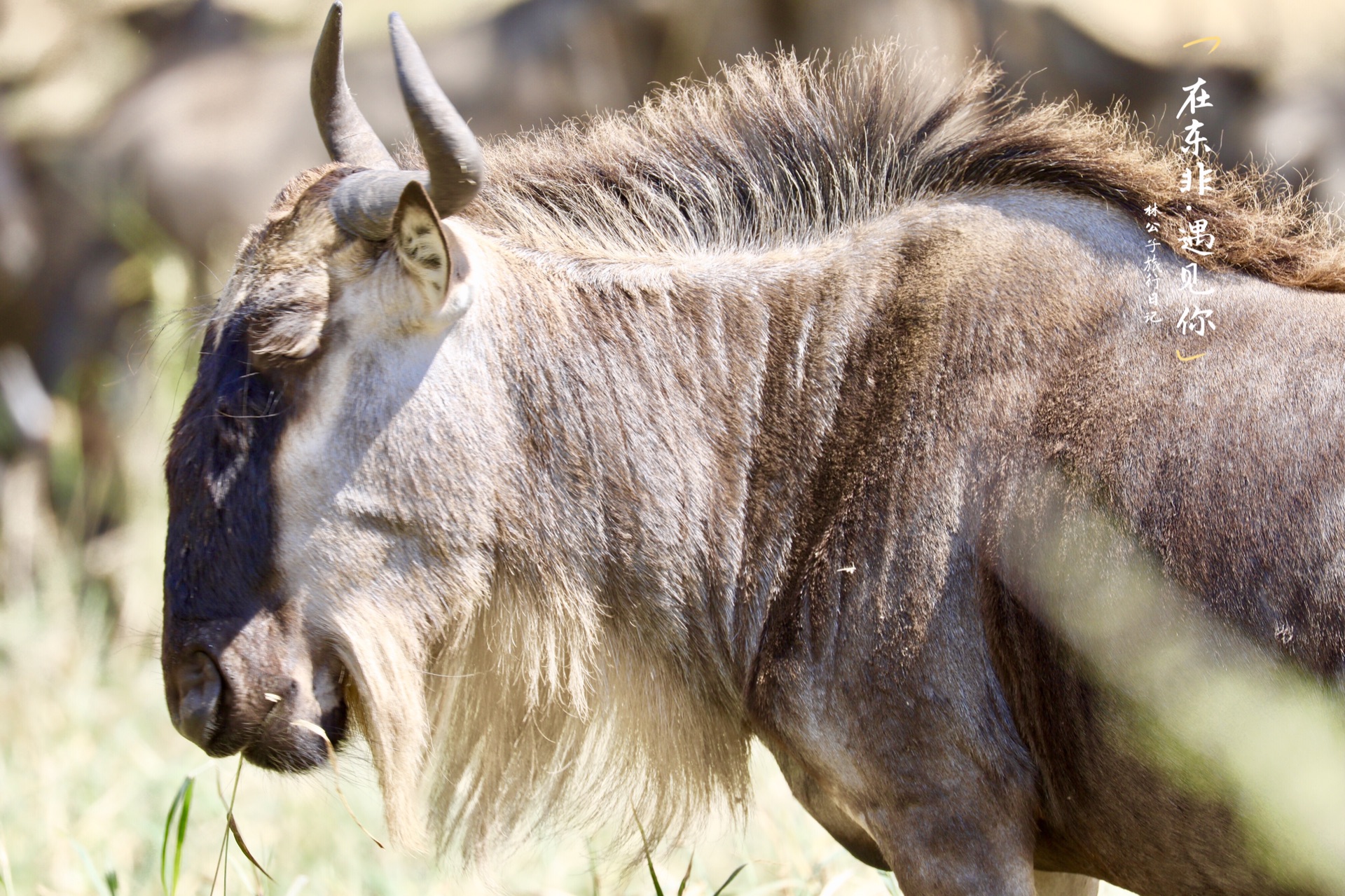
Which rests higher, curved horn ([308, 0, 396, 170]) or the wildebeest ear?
curved horn ([308, 0, 396, 170])

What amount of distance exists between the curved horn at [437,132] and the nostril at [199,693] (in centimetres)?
111

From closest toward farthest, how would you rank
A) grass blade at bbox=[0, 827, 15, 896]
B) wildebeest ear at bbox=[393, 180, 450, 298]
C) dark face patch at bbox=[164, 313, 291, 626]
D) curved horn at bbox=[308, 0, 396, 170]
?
wildebeest ear at bbox=[393, 180, 450, 298] < dark face patch at bbox=[164, 313, 291, 626] < curved horn at bbox=[308, 0, 396, 170] < grass blade at bbox=[0, 827, 15, 896]

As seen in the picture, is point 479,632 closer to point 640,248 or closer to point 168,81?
point 640,248

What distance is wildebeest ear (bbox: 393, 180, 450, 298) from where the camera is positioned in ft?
7.54

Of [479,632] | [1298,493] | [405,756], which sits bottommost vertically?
[405,756]

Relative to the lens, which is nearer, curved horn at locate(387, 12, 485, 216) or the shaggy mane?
curved horn at locate(387, 12, 485, 216)

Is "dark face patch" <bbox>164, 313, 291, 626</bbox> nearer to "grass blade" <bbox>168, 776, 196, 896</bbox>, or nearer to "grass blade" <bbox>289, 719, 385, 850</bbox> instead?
"grass blade" <bbox>289, 719, 385, 850</bbox>

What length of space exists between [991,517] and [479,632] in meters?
1.21

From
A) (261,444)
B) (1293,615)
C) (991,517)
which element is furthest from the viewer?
(261,444)

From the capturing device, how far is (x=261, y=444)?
243cm

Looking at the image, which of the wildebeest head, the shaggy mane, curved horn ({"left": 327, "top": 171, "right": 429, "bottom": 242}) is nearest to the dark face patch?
the wildebeest head

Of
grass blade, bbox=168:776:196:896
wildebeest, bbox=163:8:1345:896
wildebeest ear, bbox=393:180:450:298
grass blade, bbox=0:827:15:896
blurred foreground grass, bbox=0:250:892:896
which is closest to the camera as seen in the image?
wildebeest, bbox=163:8:1345:896

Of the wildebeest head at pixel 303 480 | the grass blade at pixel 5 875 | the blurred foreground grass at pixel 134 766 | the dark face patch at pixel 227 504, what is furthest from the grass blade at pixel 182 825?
the grass blade at pixel 5 875

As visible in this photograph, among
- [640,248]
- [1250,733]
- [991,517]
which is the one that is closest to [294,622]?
[640,248]
